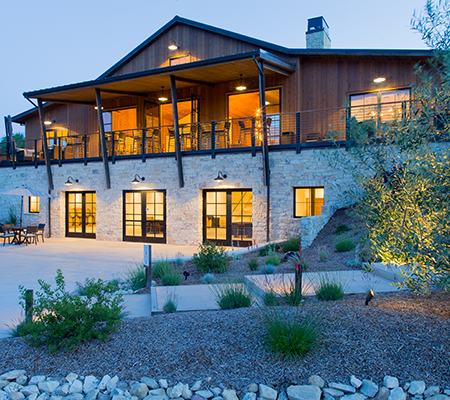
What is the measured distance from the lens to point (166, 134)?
48.6ft

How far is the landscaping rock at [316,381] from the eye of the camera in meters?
2.62

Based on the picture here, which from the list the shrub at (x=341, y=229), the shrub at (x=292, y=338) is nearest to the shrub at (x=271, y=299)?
the shrub at (x=292, y=338)

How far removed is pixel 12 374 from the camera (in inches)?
112

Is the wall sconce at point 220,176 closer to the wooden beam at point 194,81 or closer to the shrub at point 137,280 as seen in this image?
the wooden beam at point 194,81

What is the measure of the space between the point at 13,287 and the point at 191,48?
36.5 ft

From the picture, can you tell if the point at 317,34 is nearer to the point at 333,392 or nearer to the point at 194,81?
the point at 194,81

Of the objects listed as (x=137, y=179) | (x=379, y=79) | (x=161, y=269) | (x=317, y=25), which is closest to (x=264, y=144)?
(x=379, y=79)

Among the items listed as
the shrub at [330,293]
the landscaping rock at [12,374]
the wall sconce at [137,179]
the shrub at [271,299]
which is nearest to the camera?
the landscaping rock at [12,374]

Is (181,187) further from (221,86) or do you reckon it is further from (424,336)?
(424,336)

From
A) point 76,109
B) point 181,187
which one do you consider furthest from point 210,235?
point 76,109

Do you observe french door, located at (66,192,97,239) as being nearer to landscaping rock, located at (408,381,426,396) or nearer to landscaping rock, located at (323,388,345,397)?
landscaping rock, located at (323,388,345,397)

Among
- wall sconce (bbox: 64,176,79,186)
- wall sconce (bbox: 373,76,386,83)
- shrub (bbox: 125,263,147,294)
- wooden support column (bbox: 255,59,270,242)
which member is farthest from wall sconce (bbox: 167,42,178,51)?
shrub (bbox: 125,263,147,294)

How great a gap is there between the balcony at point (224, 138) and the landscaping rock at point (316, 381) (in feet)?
27.0

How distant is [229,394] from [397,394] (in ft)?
3.87
